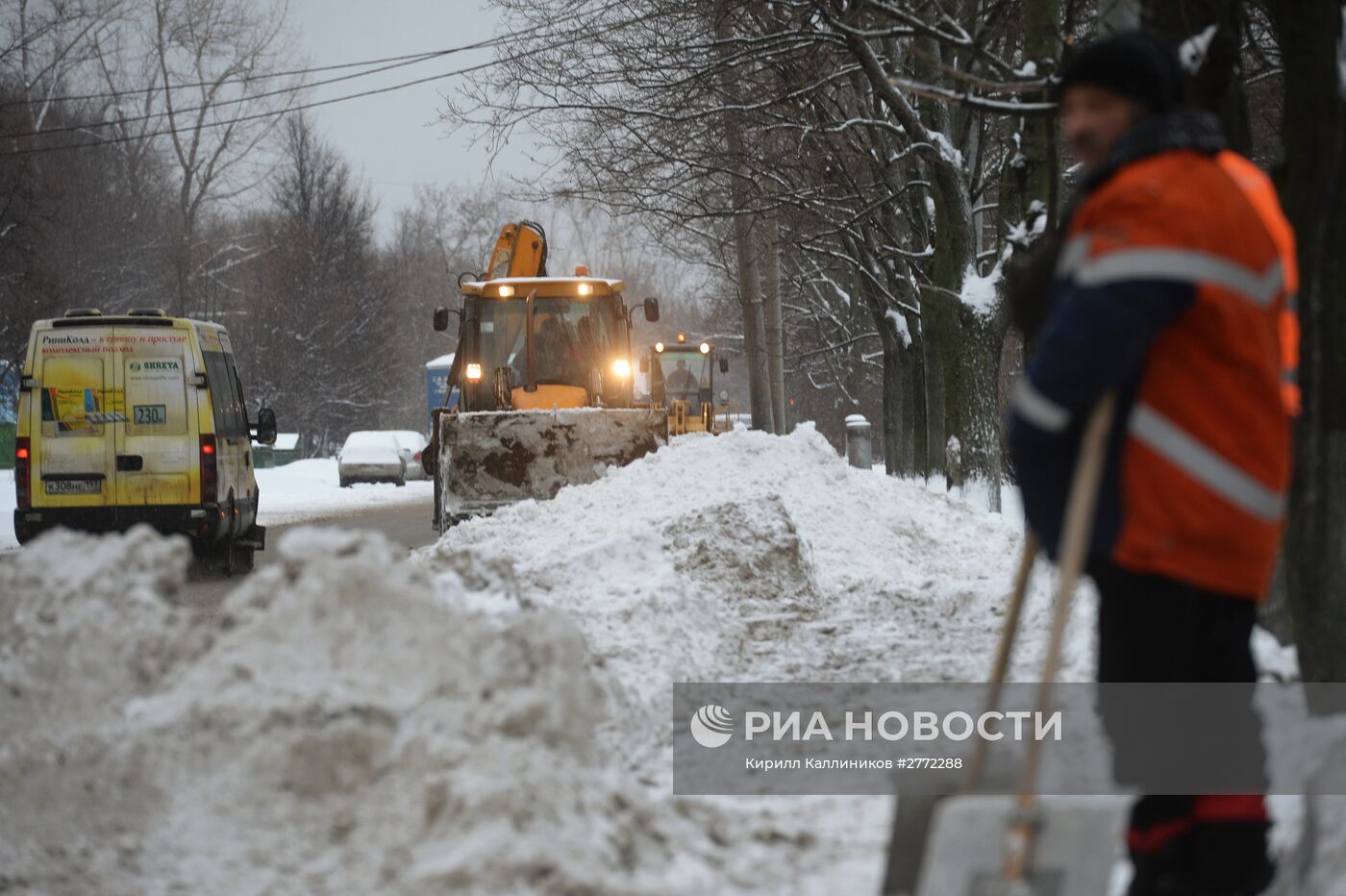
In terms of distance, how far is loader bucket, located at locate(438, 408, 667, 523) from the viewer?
13812 mm

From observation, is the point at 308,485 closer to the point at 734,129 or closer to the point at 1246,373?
the point at 734,129

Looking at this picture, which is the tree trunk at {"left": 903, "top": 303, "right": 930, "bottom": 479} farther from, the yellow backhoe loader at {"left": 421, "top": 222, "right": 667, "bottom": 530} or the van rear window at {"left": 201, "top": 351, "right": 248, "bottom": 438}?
the van rear window at {"left": 201, "top": 351, "right": 248, "bottom": 438}

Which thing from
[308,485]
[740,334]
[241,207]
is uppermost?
[241,207]

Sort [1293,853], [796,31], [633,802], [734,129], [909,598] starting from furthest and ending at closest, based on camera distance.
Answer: [734,129] < [796,31] < [909,598] < [633,802] < [1293,853]

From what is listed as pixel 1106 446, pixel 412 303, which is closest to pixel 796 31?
pixel 1106 446

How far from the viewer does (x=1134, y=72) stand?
319 centimetres

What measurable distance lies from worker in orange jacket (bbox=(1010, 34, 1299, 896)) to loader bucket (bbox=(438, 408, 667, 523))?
35.4ft

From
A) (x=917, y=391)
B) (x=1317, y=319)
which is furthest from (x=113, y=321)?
(x=917, y=391)

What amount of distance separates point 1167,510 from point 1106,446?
0.19 metres

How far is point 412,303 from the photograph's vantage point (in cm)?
7969

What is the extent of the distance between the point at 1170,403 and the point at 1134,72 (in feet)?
2.50

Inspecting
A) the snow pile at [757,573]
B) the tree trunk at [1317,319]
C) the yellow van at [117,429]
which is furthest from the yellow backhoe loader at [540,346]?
the tree trunk at [1317,319]

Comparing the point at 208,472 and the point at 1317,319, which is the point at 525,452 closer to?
the point at 208,472

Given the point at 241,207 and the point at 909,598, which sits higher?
the point at 241,207
